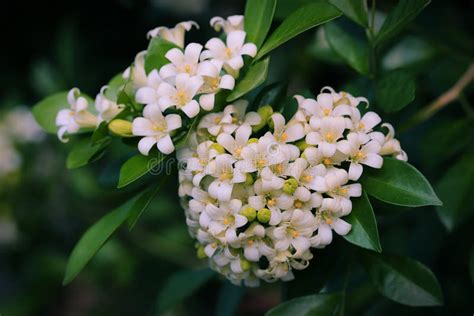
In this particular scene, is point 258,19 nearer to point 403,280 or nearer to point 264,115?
point 264,115

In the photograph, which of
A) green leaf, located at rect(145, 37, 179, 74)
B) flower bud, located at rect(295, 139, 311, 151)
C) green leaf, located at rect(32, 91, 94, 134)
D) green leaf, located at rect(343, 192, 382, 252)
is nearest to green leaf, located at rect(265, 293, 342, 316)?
green leaf, located at rect(343, 192, 382, 252)

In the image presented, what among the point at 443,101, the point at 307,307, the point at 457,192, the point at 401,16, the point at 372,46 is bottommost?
the point at 307,307

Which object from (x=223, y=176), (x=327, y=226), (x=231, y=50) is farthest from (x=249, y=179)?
(x=231, y=50)

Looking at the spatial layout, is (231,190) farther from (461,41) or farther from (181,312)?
(181,312)

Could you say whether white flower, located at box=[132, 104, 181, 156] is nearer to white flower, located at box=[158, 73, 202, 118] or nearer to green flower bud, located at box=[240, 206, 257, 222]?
white flower, located at box=[158, 73, 202, 118]

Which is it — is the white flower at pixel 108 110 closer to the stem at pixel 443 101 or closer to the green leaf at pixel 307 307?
the green leaf at pixel 307 307

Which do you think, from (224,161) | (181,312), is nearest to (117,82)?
(224,161)
